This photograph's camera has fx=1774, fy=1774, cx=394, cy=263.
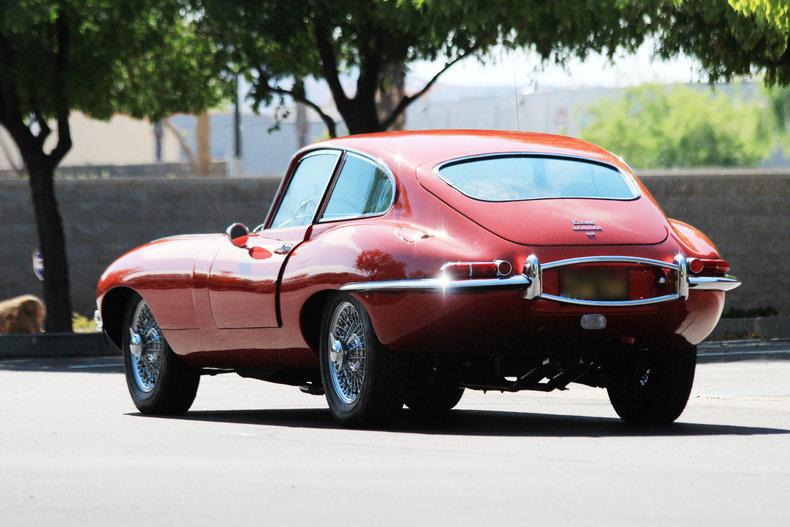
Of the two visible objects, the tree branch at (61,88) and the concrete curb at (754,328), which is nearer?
the concrete curb at (754,328)

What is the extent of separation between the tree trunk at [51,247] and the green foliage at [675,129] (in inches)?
2905

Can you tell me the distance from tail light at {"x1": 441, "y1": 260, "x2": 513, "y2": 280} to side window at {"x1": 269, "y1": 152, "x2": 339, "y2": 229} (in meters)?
1.48

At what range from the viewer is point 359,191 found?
964 cm

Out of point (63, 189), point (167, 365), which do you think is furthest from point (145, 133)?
point (167, 365)

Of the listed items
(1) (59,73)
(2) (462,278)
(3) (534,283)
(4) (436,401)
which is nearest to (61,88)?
(1) (59,73)

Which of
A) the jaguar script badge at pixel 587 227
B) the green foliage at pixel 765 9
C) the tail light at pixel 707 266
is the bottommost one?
the tail light at pixel 707 266

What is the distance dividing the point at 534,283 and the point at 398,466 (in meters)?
1.48

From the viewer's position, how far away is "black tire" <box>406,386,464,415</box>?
35.9ft

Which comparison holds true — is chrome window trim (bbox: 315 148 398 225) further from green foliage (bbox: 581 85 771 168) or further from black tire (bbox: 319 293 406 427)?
green foliage (bbox: 581 85 771 168)

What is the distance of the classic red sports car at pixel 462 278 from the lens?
8.72m

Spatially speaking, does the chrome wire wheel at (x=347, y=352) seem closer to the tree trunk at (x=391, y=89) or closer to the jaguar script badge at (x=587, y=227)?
the jaguar script badge at (x=587, y=227)

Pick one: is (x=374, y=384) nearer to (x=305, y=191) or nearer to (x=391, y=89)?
(x=305, y=191)

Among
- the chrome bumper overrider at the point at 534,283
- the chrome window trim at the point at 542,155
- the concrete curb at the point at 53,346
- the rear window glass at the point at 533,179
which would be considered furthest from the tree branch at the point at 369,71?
the chrome bumper overrider at the point at 534,283

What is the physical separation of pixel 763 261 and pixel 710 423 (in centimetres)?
1454
